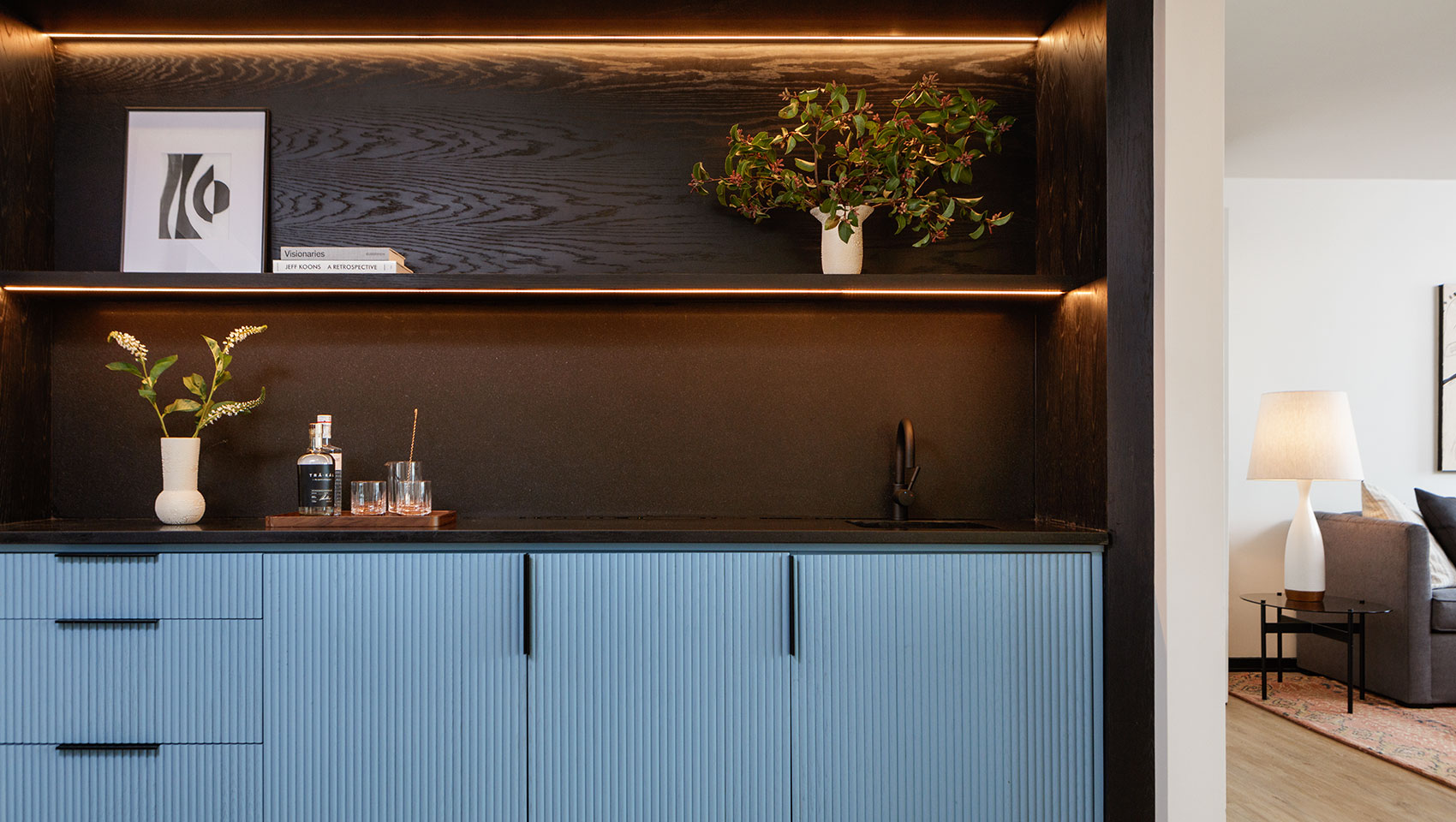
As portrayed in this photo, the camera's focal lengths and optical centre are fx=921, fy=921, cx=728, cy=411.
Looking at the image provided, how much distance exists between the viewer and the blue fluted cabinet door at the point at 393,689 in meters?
2.01

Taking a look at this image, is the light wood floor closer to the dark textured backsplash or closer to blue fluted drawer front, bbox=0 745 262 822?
the dark textured backsplash

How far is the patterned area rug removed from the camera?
3250 millimetres

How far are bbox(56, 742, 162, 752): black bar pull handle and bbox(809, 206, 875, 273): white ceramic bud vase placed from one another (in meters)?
1.89

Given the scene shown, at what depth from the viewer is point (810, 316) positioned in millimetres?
2561

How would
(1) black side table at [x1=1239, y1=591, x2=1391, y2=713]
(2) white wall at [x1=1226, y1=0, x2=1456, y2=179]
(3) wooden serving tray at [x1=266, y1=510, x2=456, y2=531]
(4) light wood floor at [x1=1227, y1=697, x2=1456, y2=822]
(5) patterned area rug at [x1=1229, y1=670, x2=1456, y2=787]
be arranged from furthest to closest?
(1) black side table at [x1=1239, y1=591, x2=1391, y2=713] < (5) patterned area rug at [x1=1229, y1=670, x2=1456, y2=787] < (2) white wall at [x1=1226, y1=0, x2=1456, y2=179] < (4) light wood floor at [x1=1227, y1=697, x2=1456, y2=822] < (3) wooden serving tray at [x1=266, y1=510, x2=456, y2=531]

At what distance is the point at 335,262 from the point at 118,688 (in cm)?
107

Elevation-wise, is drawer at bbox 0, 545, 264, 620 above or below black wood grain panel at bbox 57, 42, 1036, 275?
below

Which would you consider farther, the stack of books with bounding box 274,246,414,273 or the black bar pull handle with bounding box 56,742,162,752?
the stack of books with bounding box 274,246,414,273

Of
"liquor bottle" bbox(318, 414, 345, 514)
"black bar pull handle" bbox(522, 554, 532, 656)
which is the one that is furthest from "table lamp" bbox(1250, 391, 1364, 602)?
"liquor bottle" bbox(318, 414, 345, 514)

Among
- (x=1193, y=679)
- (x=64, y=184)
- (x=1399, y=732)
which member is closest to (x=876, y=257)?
(x=1193, y=679)

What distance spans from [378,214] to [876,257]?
138 cm

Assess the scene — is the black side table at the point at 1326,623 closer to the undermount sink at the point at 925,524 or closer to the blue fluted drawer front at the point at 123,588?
the undermount sink at the point at 925,524

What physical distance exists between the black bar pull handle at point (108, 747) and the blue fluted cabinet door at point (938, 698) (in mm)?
1413

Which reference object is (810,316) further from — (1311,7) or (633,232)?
(1311,7)
